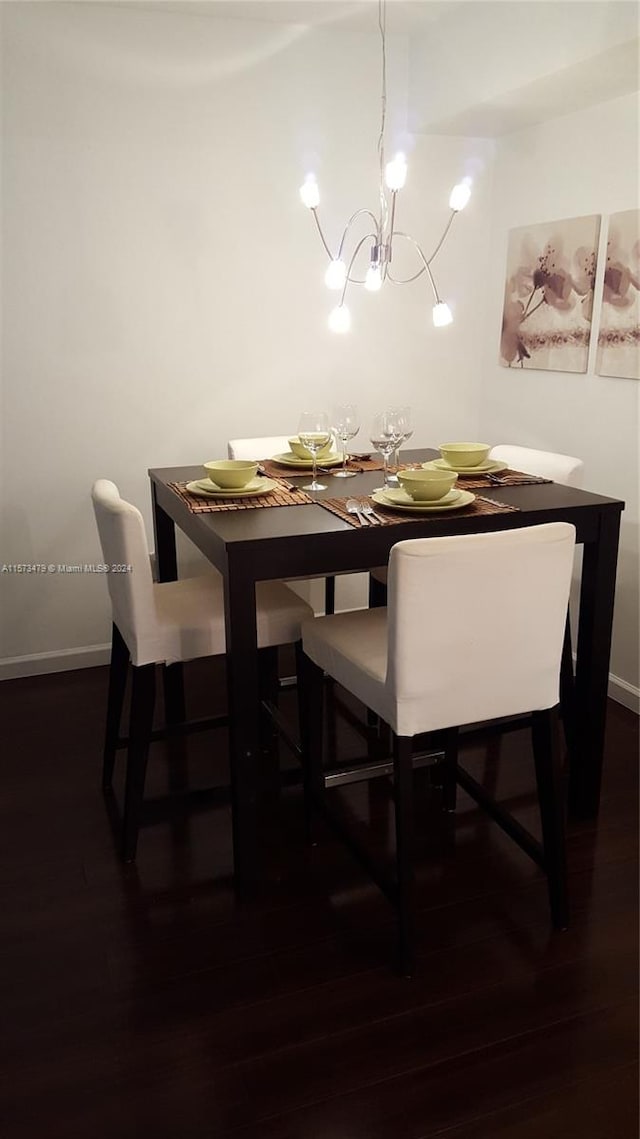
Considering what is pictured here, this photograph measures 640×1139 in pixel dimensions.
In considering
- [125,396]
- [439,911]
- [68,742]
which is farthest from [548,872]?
[125,396]

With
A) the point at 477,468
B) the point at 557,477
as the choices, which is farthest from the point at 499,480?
the point at 557,477

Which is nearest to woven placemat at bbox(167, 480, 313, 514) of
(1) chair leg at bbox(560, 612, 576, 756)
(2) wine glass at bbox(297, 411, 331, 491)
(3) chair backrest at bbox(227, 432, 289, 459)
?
(2) wine glass at bbox(297, 411, 331, 491)

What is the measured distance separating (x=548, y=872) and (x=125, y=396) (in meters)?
2.34

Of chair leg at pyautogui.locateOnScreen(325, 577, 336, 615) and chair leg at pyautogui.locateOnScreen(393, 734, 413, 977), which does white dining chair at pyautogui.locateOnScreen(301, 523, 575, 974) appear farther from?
chair leg at pyautogui.locateOnScreen(325, 577, 336, 615)

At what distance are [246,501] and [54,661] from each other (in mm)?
1574

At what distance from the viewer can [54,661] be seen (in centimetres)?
350

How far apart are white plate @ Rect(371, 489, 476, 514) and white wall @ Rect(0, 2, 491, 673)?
1441mm

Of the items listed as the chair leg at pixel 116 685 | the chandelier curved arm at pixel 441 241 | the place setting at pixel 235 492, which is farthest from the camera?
the chandelier curved arm at pixel 441 241

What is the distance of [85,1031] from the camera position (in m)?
1.74

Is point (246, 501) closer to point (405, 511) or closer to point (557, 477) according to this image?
point (405, 511)

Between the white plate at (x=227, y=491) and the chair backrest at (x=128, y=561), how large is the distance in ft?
0.79

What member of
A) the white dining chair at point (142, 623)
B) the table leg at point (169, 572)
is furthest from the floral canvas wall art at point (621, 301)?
the table leg at point (169, 572)

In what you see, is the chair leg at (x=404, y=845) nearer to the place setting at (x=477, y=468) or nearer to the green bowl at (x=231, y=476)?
the green bowl at (x=231, y=476)

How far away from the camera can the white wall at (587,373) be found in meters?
2.98
